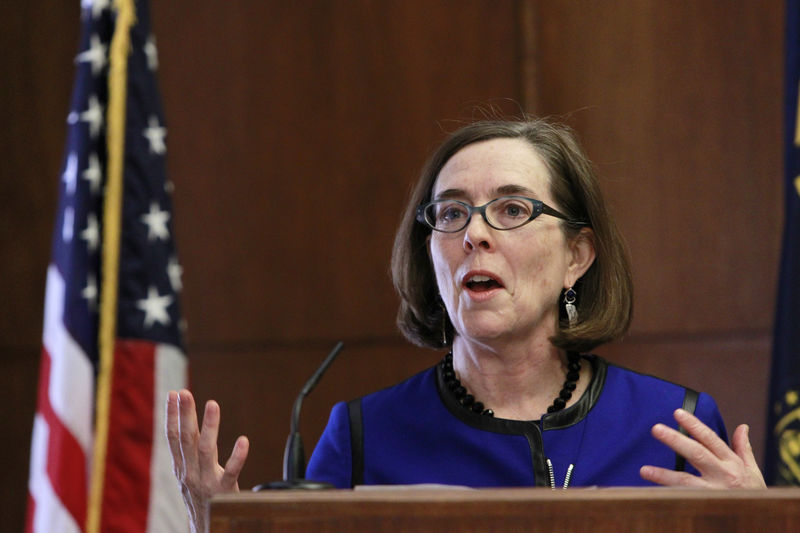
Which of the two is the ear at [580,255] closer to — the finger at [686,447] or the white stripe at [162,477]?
the finger at [686,447]

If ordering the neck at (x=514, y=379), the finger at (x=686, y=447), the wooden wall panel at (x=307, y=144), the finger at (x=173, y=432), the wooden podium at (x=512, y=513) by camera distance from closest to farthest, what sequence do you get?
the wooden podium at (x=512, y=513) < the finger at (x=686, y=447) < the finger at (x=173, y=432) < the neck at (x=514, y=379) < the wooden wall panel at (x=307, y=144)

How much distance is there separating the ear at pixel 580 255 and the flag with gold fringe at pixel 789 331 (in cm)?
87

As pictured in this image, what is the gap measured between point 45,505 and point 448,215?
144 cm

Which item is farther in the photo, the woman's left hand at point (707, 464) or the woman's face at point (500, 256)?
the woman's face at point (500, 256)

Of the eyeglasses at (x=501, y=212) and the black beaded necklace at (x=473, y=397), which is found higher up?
the eyeglasses at (x=501, y=212)

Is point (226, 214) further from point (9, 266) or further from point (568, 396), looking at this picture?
point (568, 396)

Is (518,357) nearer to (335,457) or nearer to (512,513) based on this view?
(335,457)

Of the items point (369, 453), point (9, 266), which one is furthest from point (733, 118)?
point (9, 266)

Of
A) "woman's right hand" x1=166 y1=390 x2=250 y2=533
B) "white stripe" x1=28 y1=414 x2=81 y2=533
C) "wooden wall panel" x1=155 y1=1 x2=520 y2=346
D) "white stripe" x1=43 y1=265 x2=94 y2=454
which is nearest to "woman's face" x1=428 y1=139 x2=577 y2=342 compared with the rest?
"woman's right hand" x1=166 y1=390 x2=250 y2=533

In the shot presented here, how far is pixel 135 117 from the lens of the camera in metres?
2.86

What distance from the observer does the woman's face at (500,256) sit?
193cm

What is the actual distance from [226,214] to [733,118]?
5.98ft

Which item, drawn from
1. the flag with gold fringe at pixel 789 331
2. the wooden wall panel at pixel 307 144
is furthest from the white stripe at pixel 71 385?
the flag with gold fringe at pixel 789 331

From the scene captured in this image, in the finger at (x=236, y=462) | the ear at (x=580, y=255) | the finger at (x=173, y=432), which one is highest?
the ear at (x=580, y=255)
